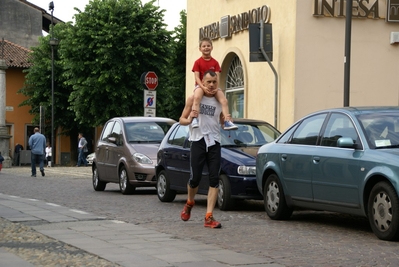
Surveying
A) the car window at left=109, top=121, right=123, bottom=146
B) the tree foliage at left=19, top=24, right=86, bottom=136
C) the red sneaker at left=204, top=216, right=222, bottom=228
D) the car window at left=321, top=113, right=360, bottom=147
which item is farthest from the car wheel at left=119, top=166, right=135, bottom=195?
the tree foliage at left=19, top=24, right=86, bottom=136

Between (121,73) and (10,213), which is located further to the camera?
(121,73)

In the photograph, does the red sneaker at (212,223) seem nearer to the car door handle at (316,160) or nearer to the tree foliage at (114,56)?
the car door handle at (316,160)

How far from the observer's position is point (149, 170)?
1767cm

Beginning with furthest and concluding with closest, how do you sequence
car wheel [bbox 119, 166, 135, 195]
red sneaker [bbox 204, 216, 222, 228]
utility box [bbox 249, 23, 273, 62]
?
utility box [bbox 249, 23, 273, 62] < car wheel [bbox 119, 166, 135, 195] < red sneaker [bbox 204, 216, 222, 228]

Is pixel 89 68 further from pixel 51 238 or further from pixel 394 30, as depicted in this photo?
pixel 51 238

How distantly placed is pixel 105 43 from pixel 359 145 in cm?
3669

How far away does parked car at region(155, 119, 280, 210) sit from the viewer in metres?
13.1

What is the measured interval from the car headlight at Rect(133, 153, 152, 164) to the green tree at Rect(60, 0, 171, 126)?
27.3m

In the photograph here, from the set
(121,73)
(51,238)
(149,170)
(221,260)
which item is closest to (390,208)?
(221,260)

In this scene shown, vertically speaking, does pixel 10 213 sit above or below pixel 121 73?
below

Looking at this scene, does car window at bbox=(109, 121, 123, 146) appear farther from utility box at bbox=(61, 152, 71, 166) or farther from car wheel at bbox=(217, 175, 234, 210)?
utility box at bbox=(61, 152, 71, 166)

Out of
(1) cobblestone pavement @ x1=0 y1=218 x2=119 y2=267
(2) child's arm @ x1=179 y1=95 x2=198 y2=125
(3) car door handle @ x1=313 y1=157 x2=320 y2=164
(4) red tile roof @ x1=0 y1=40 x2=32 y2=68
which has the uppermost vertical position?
(4) red tile roof @ x1=0 y1=40 x2=32 y2=68

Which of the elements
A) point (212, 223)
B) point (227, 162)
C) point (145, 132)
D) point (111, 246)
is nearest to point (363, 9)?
point (145, 132)

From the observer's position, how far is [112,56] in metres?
45.7
